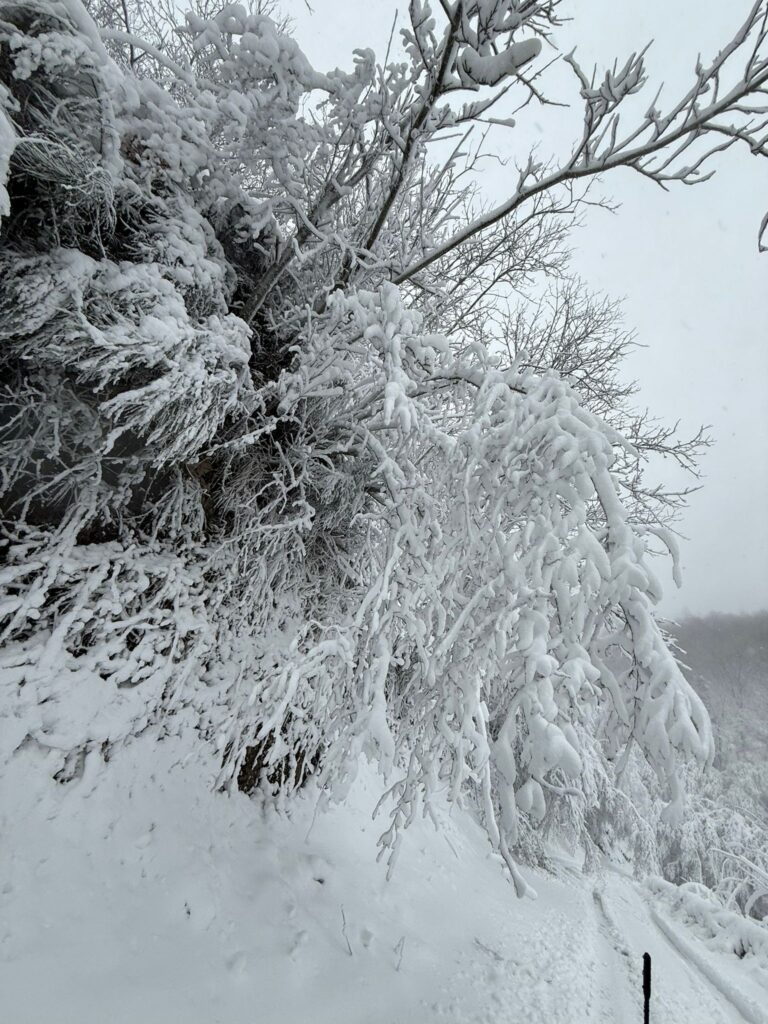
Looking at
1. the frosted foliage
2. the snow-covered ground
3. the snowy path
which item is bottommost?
the snowy path

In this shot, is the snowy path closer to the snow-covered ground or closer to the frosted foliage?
the snow-covered ground

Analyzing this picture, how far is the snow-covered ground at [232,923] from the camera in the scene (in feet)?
8.24

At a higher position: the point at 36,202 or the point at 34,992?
the point at 36,202

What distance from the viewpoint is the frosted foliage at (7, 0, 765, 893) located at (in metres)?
2.24

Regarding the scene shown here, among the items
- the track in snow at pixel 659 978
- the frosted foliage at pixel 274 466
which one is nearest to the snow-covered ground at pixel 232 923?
the track in snow at pixel 659 978

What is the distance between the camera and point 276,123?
3.20m

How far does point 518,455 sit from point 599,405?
6589 millimetres

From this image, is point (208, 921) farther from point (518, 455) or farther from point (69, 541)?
point (518, 455)

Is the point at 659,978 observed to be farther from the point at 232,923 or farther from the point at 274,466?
the point at 274,466

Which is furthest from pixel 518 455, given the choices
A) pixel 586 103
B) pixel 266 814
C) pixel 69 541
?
pixel 266 814

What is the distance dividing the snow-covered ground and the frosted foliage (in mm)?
365

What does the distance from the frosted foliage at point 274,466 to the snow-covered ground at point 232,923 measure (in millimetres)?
365

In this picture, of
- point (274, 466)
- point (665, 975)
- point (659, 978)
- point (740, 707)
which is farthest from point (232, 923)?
point (740, 707)

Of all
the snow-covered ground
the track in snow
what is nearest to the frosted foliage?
the snow-covered ground
